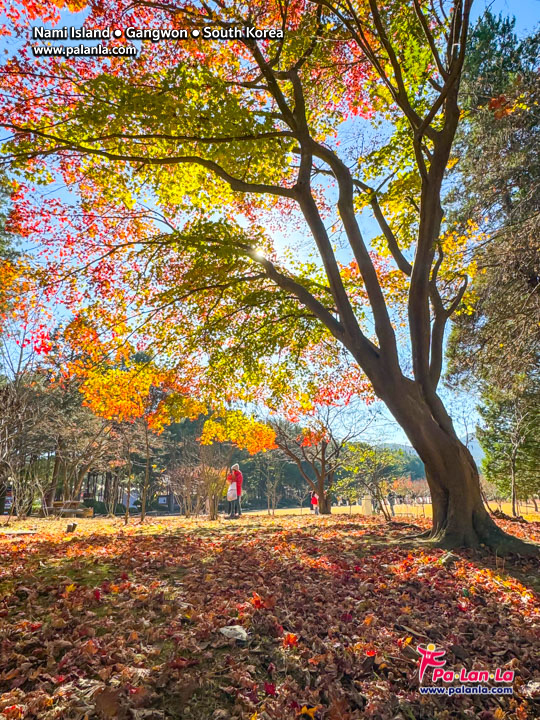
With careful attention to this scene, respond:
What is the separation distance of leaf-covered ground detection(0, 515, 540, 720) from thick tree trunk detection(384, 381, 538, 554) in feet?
2.07

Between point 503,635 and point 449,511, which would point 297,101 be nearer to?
point 449,511

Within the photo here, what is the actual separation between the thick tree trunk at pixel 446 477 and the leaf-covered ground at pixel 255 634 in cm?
63

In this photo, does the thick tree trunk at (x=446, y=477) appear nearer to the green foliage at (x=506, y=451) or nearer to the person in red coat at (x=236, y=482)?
the person in red coat at (x=236, y=482)

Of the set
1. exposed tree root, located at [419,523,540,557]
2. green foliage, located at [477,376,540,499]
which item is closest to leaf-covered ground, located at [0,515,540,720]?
exposed tree root, located at [419,523,540,557]

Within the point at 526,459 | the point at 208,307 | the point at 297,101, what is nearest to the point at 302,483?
the point at 526,459

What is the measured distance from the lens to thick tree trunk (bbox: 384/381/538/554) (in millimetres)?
5023

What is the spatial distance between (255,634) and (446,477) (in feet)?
12.1

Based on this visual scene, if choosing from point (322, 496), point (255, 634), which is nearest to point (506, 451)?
point (322, 496)

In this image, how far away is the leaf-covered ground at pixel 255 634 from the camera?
6.52 feet

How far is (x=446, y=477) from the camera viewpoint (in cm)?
525

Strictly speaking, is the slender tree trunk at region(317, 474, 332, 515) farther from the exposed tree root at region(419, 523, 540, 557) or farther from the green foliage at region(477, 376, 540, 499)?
the green foliage at region(477, 376, 540, 499)

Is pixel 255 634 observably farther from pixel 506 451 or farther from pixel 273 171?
pixel 506 451

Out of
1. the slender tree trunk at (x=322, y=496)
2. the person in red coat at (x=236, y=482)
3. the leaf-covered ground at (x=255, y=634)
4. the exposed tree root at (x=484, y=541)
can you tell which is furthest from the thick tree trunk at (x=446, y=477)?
the slender tree trunk at (x=322, y=496)

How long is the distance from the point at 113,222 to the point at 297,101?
399cm
